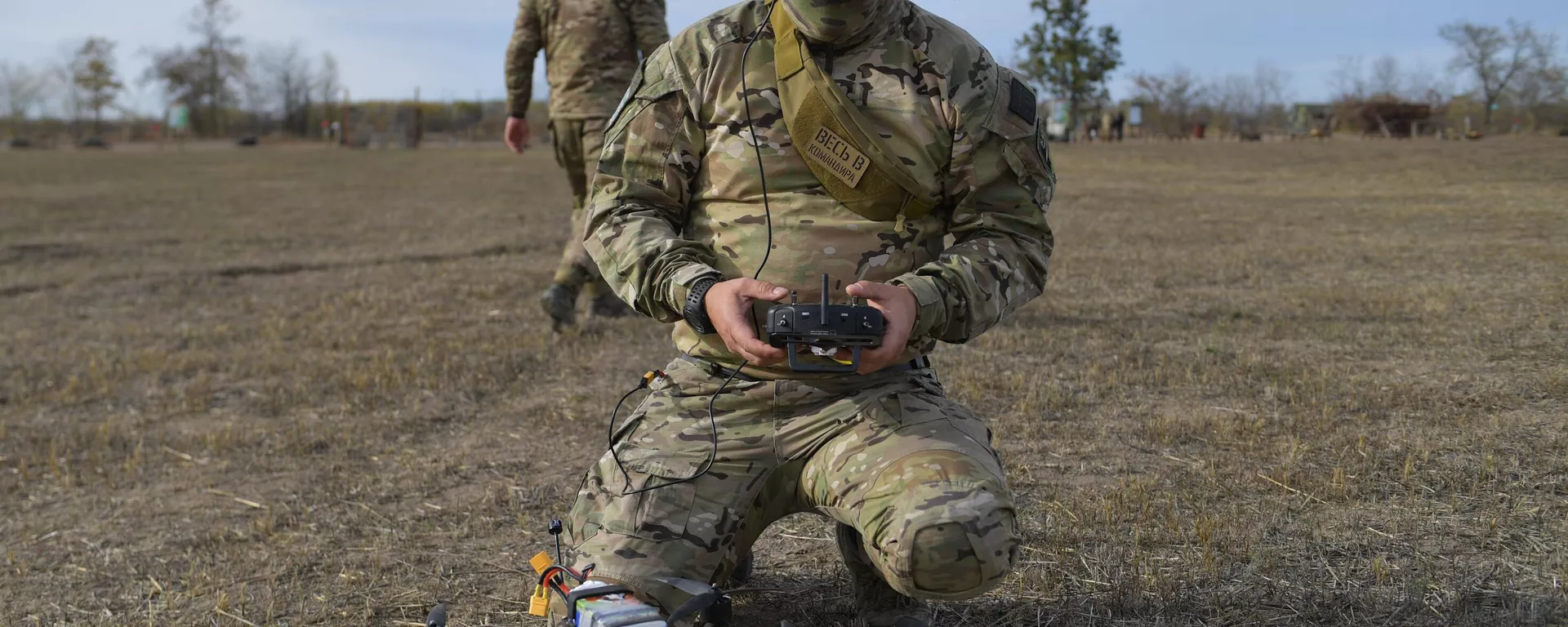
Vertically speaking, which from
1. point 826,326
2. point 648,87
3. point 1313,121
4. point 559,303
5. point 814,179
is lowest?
point 559,303

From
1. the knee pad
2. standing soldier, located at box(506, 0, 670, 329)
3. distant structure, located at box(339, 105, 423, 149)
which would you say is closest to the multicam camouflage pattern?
the knee pad

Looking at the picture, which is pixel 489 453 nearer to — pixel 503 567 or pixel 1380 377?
pixel 503 567

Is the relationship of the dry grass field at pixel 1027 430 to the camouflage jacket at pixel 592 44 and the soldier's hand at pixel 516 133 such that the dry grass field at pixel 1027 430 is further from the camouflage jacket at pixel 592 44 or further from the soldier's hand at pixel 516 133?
the camouflage jacket at pixel 592 44

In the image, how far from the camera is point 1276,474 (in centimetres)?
413

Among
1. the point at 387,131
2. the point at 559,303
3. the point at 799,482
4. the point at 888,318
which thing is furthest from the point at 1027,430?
the point at 387,131

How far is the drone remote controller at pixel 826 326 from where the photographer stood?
2594mm

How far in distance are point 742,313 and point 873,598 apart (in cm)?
84

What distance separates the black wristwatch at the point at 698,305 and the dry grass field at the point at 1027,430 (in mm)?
921

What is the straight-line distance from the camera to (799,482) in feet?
9.86

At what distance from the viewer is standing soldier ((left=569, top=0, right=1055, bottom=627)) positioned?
284 centimetres

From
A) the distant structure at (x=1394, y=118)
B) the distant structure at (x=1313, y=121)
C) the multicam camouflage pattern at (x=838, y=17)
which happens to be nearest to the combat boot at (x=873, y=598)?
the multicam camouflage pattern at (x=838, y=17)

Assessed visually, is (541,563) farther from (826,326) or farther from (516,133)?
(516,133)

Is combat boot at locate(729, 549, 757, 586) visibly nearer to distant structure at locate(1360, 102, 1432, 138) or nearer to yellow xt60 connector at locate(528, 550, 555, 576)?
yellow xt60 connector at locate(528, 550, 555, 576)

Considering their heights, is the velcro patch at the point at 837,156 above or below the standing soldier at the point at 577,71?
below
